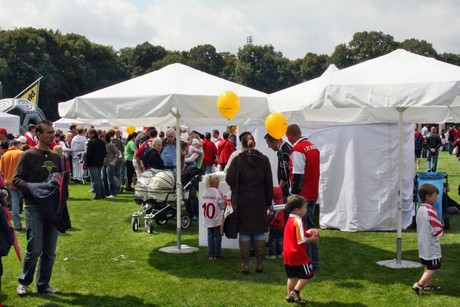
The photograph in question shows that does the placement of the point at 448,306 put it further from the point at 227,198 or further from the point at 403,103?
the point at 227,198

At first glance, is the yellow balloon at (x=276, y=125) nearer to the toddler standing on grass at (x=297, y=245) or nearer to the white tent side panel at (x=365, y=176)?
the toddler standing on grass at (x=297, y=245)

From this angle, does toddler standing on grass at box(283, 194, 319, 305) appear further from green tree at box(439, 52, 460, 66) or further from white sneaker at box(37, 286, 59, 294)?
green tree at box(439, 52, 460, 66)

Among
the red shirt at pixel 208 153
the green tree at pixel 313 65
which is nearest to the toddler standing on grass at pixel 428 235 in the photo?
the red shirt at pixel 208 153

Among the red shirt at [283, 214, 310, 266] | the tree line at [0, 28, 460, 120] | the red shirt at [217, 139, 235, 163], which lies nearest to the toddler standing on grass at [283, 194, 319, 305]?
the red shirt at [283, 214, 310, 266]

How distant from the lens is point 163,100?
7848 mm

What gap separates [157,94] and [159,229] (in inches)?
155

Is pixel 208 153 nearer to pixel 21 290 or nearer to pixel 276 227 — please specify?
pixel 276 227

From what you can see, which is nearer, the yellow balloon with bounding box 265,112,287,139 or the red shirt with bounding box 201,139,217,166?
the yellow balloon with bounding box 265,112,287,139

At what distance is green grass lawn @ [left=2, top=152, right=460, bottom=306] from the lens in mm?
6359

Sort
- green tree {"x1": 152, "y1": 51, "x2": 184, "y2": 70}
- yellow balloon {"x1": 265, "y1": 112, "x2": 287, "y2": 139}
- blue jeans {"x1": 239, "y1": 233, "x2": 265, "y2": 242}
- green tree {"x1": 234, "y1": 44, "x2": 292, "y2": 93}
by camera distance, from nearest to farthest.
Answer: blue jeans {"x1": 239, "y1": 233, "x2": 265, "y2": 242} → yellow balloon {"x1": 265, "y1": 112, "x2": 287, "y2": 139} → green tree {"x1": 234, "y1": 44, "x2": 292, "y2": 93} → green tree {"x1": 152, "y1": 51, "x2": 184, "y2": 70}

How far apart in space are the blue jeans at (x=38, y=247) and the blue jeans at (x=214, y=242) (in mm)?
2564

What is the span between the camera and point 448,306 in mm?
6012

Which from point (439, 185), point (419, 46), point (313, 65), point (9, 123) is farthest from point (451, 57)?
point (439, 185)

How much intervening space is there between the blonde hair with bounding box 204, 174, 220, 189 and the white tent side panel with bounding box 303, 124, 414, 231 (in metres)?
3.33
